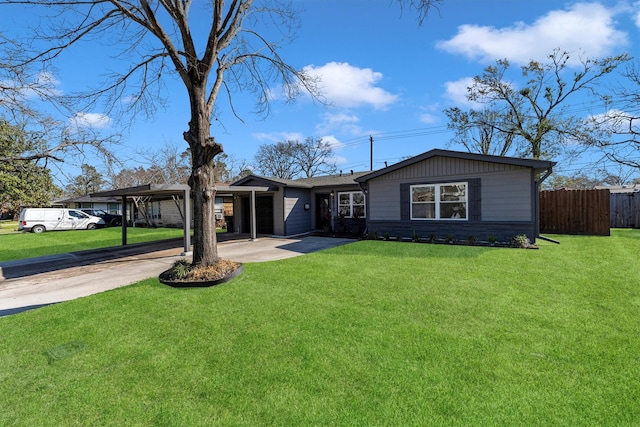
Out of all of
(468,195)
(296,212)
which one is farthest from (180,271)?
(468,195)

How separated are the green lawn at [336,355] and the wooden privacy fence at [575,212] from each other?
27.1ft

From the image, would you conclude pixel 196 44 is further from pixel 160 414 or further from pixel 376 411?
pixel 376 411

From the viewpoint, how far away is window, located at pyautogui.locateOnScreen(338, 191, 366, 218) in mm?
13953

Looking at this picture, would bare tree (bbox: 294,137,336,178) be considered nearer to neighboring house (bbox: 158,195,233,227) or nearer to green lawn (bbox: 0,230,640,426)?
neighboring house (bbox: 158,195,233,227)

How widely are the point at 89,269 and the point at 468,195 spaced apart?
1142 cm

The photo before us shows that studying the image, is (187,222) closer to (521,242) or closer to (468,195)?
(468,195)

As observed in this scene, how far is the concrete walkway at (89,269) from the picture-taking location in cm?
554

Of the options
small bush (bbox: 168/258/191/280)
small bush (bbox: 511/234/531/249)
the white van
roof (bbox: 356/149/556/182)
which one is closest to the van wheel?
the white van

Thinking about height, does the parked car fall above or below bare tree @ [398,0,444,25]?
below

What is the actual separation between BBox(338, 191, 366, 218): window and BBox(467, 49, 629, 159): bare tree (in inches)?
488

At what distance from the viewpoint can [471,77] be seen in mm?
20375

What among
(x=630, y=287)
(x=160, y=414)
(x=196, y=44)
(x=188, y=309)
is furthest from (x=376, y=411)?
(x=196, y=44)

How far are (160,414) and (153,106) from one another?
825cm

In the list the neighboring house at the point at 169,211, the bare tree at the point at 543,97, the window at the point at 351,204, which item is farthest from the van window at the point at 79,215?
the bare tree at the point at 543,97
